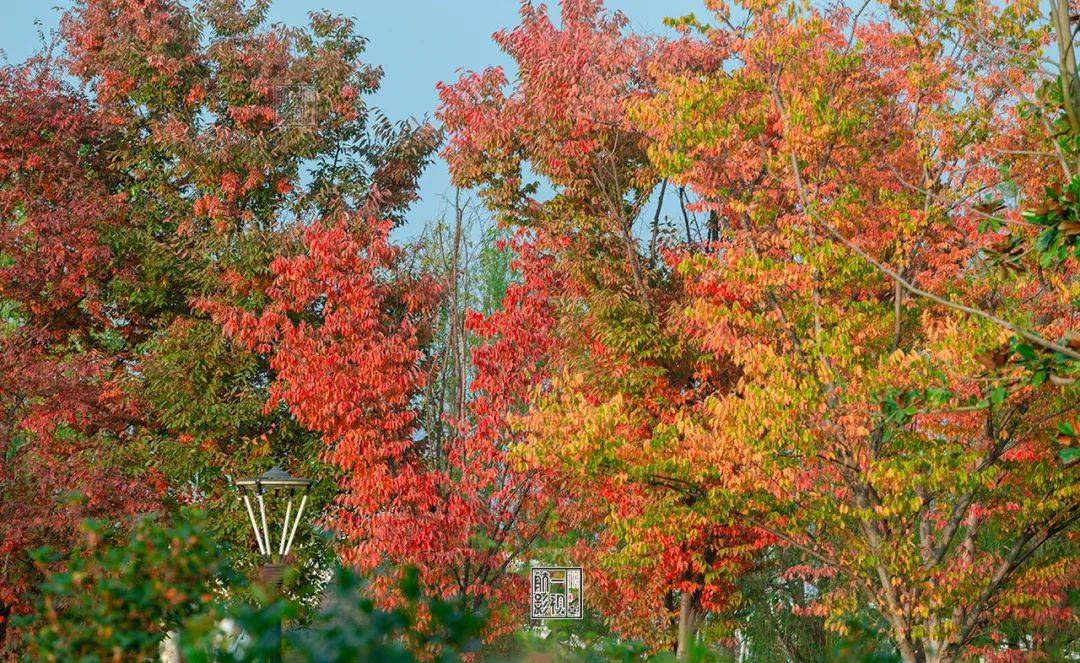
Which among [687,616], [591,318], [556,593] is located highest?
[591,318]

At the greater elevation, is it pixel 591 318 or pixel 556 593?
pixel 591 318

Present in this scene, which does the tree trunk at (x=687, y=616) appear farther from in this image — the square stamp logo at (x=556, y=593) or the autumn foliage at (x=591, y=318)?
the square stamp logo at (x=556, y=593)

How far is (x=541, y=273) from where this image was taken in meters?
19.9

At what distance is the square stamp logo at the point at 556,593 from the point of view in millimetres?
16172

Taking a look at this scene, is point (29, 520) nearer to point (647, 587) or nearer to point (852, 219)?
point (647, 587)

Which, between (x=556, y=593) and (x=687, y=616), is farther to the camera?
(x=687, y=616)

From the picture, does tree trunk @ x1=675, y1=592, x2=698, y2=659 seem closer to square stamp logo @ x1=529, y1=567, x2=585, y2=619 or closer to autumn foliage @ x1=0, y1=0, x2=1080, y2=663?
autumn foliage @ x1=0, y1=0, x2=1080, y2=663

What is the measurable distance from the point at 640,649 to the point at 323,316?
718 inches

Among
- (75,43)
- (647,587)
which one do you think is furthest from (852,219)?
(75,43)

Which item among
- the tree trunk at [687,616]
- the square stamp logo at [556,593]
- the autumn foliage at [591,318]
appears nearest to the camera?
the autumn foliage at [591,318]

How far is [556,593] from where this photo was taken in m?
16.7

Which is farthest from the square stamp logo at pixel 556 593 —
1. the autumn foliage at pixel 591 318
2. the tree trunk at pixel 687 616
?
the tree trunk at pixel 687 616

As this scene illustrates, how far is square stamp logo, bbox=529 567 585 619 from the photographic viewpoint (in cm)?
1617

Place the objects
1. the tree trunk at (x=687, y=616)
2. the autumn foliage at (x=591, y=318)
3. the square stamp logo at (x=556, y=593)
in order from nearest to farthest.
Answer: the autumn foliage at (x=591, y=318)
the square stamp logo at (x=556, y=593)
the tree trunk at (x=687, y=616)
